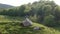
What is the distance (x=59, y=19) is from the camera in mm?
98750

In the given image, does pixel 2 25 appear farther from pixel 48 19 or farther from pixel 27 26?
pixel 48 19

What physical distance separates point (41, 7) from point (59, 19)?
16620mm

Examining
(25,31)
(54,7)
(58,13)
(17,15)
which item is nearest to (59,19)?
(58,13)

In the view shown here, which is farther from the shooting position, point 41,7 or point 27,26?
point 41,7

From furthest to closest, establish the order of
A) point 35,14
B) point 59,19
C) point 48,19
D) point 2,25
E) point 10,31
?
point 35,14 < point 59,19 < point 48,19 < point 2,25 < point 10,31

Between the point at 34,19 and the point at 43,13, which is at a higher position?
the point at 43,13

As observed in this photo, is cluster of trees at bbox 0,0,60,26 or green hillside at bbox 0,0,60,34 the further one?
cluster of trees at bbox 0,0,60,26

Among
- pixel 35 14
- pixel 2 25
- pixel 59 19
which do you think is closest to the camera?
pixel 2 25

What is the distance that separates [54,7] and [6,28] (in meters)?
50.6

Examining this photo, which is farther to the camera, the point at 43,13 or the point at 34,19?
the point at 43,13

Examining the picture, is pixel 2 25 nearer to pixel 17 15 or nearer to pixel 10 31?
pixel 10 31

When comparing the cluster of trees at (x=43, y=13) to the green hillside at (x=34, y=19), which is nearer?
the green hillside at (x=34, y=19)

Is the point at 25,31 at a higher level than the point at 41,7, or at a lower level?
lower

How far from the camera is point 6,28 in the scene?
2724 inches
